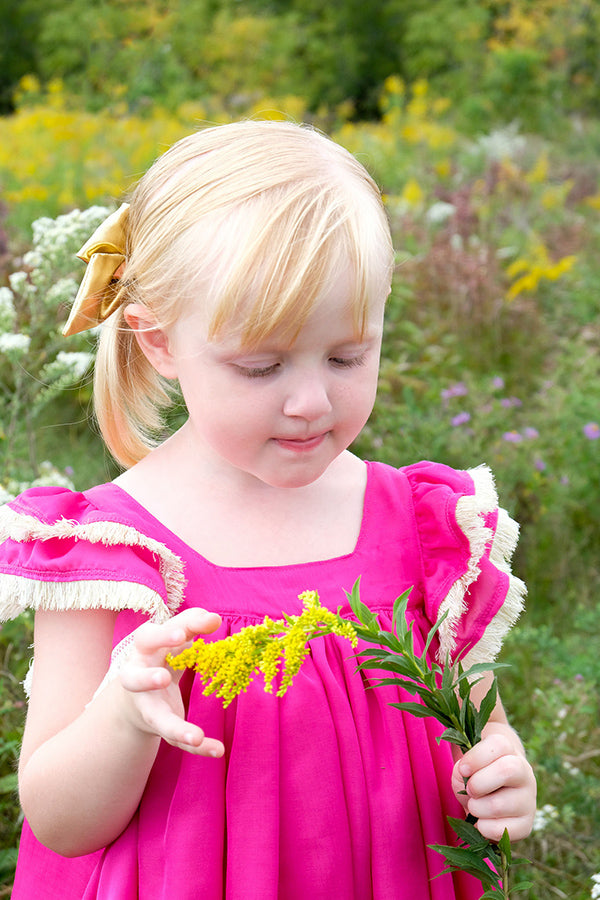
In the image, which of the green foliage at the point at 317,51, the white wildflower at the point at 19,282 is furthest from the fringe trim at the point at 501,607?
the green foliage at the point at 317,51

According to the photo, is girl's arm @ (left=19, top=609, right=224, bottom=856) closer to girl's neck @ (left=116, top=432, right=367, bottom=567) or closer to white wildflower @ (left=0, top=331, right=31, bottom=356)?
girl's neck @ (left=116, top=432, right=367, bottom=567)

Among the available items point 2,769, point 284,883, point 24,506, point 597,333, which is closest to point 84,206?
point 597,333

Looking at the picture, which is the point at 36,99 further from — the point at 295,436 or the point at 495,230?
the point at 295,436

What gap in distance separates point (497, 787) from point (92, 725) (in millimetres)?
473

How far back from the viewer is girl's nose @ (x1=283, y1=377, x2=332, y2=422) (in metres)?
1.17

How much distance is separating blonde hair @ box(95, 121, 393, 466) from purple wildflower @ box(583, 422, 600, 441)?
2.01 meters

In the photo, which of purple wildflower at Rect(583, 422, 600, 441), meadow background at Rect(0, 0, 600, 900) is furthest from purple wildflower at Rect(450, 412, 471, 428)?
purple wildflower at Rect(583, 422, 600, 441)

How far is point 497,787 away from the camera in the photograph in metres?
1.18

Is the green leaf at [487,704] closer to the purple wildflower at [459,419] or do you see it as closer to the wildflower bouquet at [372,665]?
the wildflower bouquet at [372,665]

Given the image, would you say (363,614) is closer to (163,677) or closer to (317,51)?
(163,677)

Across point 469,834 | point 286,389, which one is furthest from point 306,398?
point 469,834

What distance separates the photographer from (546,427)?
353 centimetres

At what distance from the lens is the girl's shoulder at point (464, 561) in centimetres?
137

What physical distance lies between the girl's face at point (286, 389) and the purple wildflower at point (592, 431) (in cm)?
208
